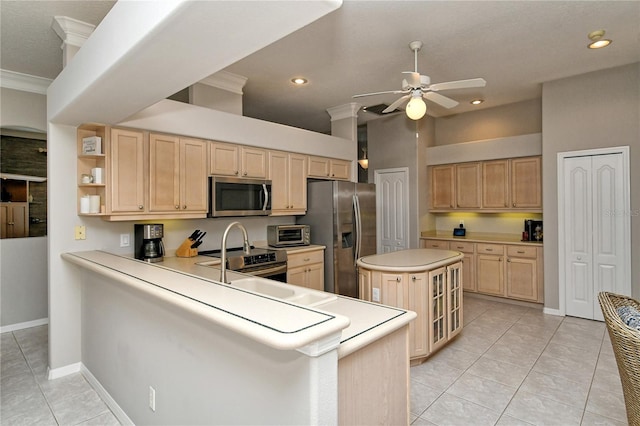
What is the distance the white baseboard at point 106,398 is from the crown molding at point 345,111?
4.27 m

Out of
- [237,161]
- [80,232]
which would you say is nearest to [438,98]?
[237,161]

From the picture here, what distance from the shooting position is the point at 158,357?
6.08ft

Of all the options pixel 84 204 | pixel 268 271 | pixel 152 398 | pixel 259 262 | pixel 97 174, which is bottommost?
pixel 152 398

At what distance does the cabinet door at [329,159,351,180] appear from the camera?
4.80 metres

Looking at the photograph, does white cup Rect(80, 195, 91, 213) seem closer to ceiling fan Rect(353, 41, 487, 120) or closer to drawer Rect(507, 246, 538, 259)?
ceiling fan Rect(353, 41, 487, 120)

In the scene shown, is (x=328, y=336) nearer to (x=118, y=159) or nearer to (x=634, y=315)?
(x=634, y=315)

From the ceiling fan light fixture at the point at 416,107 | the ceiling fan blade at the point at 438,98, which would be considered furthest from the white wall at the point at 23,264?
the ceiling fan blade at the point at 438,98

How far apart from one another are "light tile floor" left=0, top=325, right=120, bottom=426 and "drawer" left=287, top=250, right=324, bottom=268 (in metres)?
2.07

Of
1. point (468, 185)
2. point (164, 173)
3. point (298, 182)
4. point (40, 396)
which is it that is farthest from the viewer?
point (468, 185)

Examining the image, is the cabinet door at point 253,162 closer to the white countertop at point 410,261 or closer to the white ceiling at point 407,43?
the white ceiling at point 407,43

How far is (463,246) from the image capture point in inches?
204

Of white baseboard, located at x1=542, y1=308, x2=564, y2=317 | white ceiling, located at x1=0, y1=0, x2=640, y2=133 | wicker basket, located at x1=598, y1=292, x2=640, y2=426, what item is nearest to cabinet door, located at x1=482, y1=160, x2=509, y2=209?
white ceiling, located at x1=0, y1=0, x2=640, y2=133

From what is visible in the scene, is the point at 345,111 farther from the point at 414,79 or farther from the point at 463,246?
the point at 463,246

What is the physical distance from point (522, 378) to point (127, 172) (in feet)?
12.2
